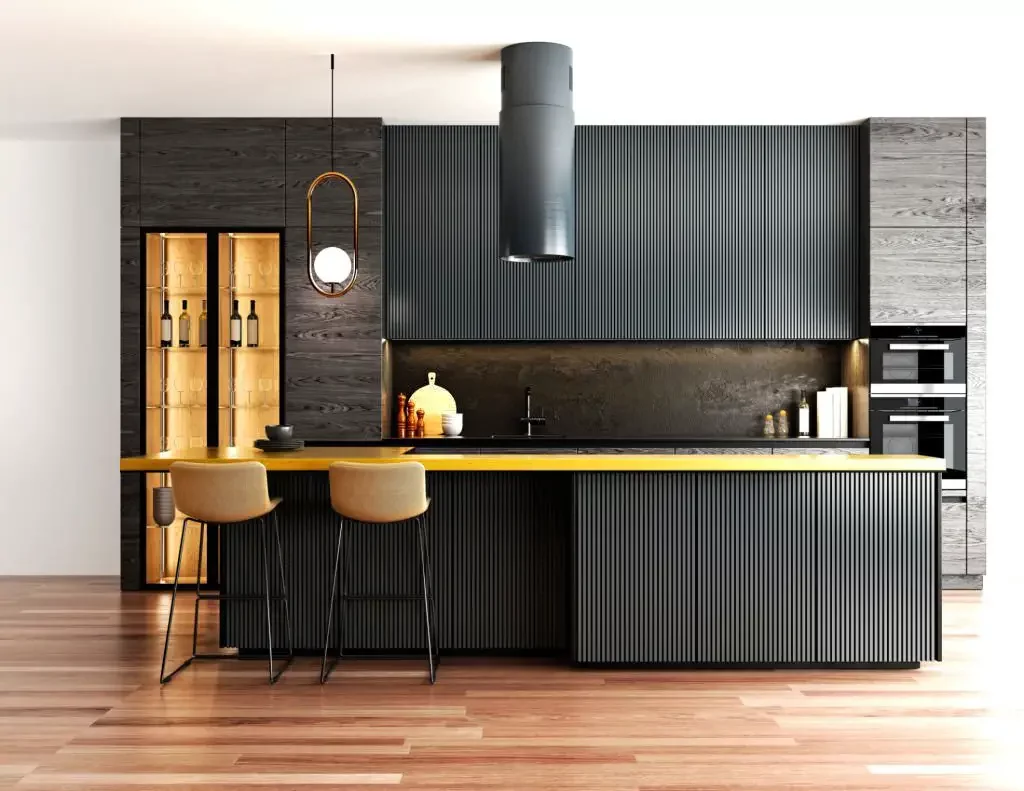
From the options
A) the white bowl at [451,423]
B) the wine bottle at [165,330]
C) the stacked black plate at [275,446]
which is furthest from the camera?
the white bowl at [451,423]

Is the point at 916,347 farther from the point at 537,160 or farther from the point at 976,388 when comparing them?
the point at 537,160

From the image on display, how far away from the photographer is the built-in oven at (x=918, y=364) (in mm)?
6430

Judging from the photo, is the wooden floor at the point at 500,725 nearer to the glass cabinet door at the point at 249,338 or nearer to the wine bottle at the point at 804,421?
the glass cabinet door at the point at 249,338

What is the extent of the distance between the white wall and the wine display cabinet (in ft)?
1.56

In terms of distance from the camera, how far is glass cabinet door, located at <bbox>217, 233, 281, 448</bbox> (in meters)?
6.58

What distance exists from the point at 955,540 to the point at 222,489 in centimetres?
454

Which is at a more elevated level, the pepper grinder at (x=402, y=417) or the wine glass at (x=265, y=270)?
the wine glass at (x=265, y=270)

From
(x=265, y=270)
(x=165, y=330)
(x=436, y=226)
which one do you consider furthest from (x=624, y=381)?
(x=165, y=330)

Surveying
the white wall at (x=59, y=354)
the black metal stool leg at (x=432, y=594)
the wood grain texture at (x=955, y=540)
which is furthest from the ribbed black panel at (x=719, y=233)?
the white wall at (x=59, y=354)

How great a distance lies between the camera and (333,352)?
21.3ft

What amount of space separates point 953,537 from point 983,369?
41.7 inches

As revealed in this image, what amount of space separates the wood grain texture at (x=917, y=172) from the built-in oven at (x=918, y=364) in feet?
2.38
